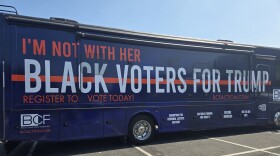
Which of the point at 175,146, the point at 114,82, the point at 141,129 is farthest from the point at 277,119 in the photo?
the point at 114,82

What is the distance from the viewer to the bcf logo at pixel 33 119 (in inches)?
287

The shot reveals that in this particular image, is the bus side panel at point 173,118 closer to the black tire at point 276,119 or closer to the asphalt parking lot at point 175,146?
the asphalt parking lot at point 175,146

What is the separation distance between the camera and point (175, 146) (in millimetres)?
8969

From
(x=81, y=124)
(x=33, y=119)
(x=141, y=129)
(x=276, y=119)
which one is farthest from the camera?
(x=276, y=119)

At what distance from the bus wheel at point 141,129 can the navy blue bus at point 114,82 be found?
3 centimetres

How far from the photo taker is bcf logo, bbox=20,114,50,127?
24.0 feet

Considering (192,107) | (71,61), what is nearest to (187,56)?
(192,107)

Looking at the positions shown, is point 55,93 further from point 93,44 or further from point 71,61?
point 93,44

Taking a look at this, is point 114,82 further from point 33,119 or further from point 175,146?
point 175,146

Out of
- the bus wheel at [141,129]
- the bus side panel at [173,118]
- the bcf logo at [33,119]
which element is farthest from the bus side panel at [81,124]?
the bus side panel at [173,118]

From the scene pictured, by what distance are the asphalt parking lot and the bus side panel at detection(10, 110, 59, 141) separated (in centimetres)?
75

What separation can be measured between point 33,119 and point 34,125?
151 mm

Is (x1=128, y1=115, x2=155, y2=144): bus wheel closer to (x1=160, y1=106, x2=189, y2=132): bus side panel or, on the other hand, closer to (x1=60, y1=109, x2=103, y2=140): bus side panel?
(x1=160, y1=106, x2=189, y2=132): bus side panel

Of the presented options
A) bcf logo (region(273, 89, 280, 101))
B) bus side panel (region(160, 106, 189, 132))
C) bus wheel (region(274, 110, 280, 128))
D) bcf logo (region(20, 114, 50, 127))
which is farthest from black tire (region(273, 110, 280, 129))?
bcf logo (region(20, 114, 50, 127))
